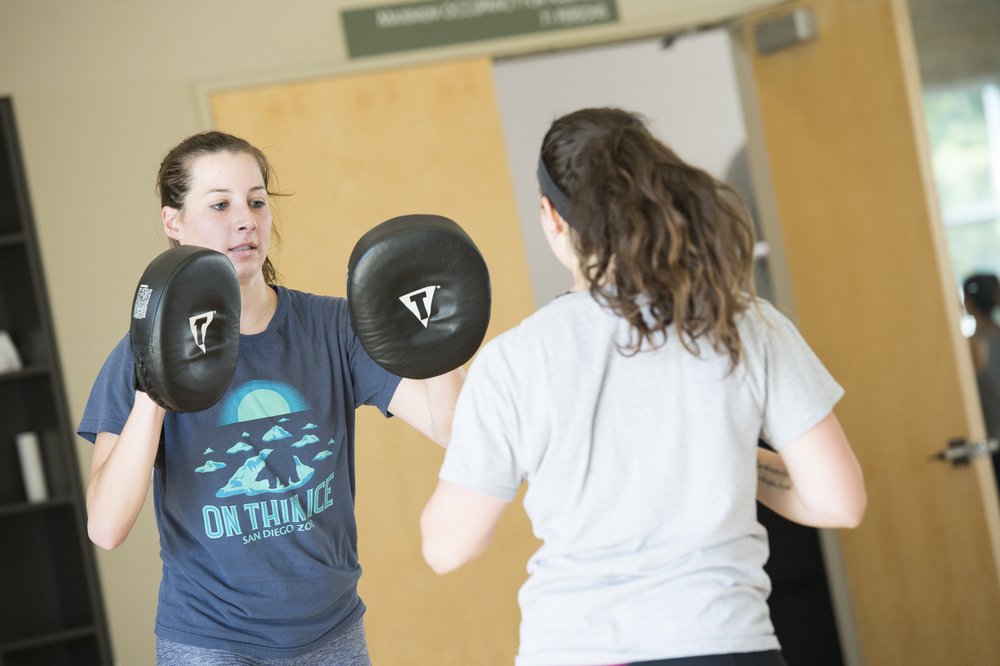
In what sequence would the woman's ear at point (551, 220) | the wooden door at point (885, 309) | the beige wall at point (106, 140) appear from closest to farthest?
the woman's ear at point (551, 220)
the beige wall at point (106, 140)
the wooden door at point (885, 309)

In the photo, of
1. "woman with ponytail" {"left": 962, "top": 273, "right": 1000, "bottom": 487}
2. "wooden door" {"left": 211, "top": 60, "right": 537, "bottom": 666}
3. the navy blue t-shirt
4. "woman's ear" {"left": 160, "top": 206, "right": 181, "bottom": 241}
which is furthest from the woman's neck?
"woman with ponytail" {"left": 962, "top": 273, "right": 1000, "bottom": 487}

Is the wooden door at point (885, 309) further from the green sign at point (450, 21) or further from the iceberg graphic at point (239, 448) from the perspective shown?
the iceberg graphic at point (239, 448)

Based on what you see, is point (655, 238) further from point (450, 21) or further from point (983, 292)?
point (983, 292)

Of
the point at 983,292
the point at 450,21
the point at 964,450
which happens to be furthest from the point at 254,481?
the point at 983,292

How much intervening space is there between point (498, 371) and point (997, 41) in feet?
15.8

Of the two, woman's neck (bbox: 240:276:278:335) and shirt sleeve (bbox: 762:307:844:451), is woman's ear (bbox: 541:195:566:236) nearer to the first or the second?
shirt sleeve (bbox: 762:307:844:451)

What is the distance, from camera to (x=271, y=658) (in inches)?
63.1

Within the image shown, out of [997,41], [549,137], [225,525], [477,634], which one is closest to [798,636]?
[477,634]

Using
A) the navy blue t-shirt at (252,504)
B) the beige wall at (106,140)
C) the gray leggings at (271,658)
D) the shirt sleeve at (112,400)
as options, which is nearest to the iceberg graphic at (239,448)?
the navy blue t-shirt at (252,504)

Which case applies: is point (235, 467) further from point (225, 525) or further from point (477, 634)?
point (477, 634)

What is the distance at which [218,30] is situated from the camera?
9.31ft

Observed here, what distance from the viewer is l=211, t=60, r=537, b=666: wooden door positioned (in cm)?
281

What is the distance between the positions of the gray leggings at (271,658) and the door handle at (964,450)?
173 cm

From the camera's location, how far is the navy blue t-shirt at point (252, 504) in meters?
1.60
